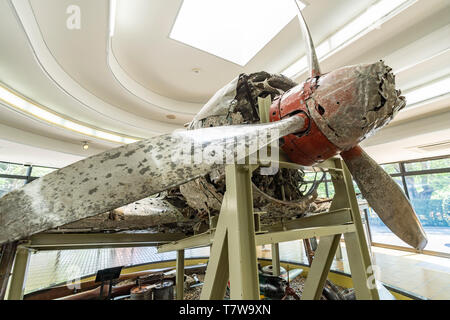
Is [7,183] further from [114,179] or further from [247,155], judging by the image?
[247,155]

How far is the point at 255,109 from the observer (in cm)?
96

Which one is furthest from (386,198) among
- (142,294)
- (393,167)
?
(393,167)

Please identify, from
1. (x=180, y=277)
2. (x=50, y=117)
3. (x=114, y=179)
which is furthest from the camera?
(x=50, y=117)

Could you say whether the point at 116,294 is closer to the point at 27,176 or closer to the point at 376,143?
the point at 27,176

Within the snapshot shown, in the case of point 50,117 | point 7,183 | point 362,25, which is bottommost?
point 7,183

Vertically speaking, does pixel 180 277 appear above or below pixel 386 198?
below

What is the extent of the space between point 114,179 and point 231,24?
2.77m

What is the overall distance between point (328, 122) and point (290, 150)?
0.61 feet

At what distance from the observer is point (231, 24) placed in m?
2.59

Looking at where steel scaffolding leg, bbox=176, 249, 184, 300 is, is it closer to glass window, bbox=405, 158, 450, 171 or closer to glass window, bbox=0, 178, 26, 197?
glass window, bbox=0, 178, 26, 197

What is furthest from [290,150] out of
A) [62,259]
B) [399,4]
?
[62,259]

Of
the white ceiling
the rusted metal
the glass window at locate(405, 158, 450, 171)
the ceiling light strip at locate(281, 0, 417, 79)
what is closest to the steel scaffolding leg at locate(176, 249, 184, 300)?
the rusted metal

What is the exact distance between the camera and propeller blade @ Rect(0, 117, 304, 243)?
0.52 metres

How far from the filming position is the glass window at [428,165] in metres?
4.69
